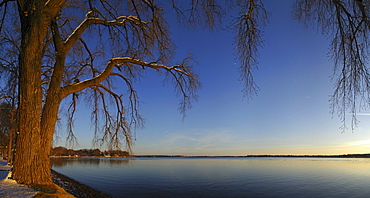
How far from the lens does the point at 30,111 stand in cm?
573

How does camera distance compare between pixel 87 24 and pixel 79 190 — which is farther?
pixel 79 190

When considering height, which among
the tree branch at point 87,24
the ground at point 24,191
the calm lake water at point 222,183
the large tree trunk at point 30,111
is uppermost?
the tree branch at point 87,24

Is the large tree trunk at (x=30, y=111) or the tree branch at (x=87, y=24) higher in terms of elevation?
the tree branch at (x=87, y=24)

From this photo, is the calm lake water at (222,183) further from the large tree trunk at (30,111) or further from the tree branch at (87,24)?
the tree branch at (87,24)

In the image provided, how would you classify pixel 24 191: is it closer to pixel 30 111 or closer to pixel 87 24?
pixel 30 111

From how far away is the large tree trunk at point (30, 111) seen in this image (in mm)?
5570

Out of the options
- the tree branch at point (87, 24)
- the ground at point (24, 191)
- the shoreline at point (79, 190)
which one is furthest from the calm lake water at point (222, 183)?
the tree branch at point (87, 24)

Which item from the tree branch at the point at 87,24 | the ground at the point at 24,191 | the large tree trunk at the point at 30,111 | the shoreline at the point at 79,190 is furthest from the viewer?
the shoreline at the point at 79,190

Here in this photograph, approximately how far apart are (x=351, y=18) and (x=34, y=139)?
724cm

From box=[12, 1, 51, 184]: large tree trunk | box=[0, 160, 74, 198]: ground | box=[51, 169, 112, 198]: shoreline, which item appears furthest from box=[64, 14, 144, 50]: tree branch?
box=[51, 169, 112, 198]: shoreline

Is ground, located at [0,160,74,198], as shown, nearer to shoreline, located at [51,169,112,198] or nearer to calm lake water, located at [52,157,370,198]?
calm lake water, located at [52,157,370,198]

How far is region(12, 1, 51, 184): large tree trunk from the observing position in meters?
5.57

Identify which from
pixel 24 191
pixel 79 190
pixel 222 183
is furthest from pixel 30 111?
pixel 222 183

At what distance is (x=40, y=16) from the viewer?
508 centimetres
